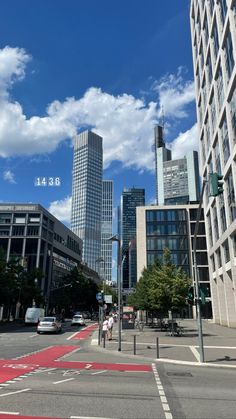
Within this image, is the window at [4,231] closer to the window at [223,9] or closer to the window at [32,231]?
the window at [32,231]

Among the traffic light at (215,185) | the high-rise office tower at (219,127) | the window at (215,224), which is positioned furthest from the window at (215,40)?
the traffic light at (215,185)

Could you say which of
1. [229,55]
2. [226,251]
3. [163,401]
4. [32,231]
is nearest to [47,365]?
[163,401]

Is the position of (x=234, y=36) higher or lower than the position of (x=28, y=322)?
higher

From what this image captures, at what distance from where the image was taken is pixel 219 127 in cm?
4412

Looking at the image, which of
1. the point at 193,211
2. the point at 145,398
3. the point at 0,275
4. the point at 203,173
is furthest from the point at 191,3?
the point at 145,398

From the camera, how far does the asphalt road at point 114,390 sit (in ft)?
25.2

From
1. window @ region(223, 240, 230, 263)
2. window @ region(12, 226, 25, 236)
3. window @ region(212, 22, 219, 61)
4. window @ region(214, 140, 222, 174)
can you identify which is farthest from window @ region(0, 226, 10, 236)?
window @ region(212, 22, 219, 61)

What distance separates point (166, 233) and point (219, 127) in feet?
173

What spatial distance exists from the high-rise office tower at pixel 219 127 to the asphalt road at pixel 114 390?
26.2 metres

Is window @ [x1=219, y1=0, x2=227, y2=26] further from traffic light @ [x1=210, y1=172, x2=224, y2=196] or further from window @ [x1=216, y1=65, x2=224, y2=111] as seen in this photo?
traffic light @ [x1=210, y1=172, x2=224, y2=196]

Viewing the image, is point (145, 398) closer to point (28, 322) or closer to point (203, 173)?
point (28, 322)

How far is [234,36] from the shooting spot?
35656 mm

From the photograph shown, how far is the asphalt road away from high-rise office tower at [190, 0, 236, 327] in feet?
85.9

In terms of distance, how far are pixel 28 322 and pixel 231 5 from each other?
44883 mm
